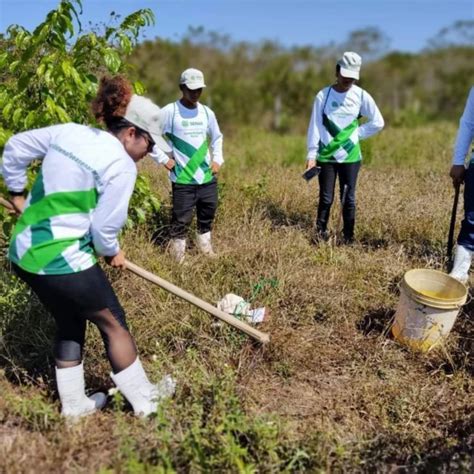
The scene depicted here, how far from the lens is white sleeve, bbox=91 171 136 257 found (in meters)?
2.15

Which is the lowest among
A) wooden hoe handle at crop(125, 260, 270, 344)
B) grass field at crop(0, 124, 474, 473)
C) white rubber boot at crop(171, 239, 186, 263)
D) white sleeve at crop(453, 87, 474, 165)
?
grass field at crop(0, 124, 474, 473)

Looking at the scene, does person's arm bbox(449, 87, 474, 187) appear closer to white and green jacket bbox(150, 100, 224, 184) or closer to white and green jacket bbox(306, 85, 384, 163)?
white and green jacket bbox(306, 85, 384, 163)

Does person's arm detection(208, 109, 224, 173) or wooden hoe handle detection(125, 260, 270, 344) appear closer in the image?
wooden hoe handle detection(125, 260, 270, 344)

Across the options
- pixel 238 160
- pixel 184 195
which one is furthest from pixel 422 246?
pixel 238 160

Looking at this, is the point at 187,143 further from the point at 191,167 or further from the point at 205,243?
the point at 205,243

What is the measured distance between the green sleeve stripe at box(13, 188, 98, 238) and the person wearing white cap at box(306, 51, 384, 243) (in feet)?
8.63

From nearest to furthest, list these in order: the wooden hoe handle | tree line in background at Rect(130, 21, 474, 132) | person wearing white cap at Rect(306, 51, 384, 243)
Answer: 1. the wooden hoe handle
2. person wearing white cap at Rect(306, 51, 384, 243)
3. tree line in background at Rect(130, 21, 474, 132)

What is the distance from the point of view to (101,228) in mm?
2205

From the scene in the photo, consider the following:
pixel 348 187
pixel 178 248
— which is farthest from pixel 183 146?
pixel 348 187

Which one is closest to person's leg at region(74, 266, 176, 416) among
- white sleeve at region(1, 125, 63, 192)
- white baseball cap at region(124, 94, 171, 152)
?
white sleeve at region(1, 125, 63, 192)

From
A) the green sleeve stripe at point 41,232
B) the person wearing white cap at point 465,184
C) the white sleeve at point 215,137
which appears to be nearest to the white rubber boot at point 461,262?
the person wearing white cap at point 465,184

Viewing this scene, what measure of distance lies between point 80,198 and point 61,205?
0.08m

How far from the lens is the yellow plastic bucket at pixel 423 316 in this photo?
3049mm

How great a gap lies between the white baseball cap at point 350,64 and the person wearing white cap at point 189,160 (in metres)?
1.09
